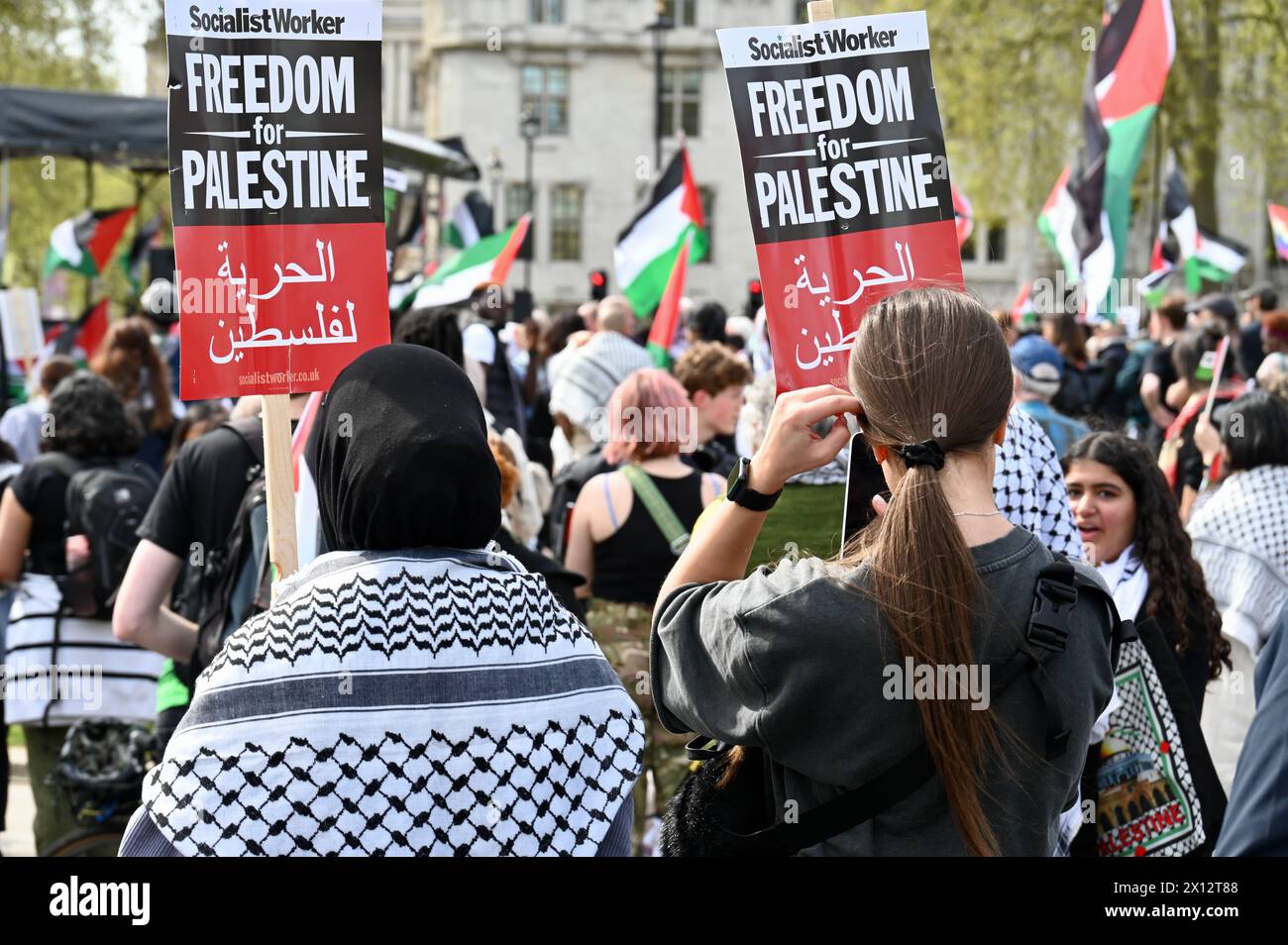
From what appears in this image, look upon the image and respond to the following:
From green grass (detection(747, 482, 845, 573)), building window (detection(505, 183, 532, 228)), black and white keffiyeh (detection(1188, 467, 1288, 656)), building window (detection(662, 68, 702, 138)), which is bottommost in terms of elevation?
black and white keffiyeh (detection(1188, 467, 1288, 656))

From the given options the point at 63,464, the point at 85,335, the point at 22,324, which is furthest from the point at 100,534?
the point at 85,335

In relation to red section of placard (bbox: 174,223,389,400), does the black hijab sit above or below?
below

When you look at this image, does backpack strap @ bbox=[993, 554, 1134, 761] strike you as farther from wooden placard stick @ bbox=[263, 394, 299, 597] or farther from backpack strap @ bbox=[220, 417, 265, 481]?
backpack strap @ bbox=[220, 417, 265, 481]

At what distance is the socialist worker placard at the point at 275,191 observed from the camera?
345 centimetres

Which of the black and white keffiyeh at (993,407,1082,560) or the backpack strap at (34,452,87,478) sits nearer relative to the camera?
the black and white keffiyeh at (993,407,1082,560)

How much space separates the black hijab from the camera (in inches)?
97.0

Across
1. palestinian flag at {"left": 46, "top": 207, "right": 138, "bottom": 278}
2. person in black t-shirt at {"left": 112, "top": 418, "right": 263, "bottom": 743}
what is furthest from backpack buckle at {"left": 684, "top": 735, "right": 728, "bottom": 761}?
palestinian flag at {"left": 46, "top": 207, "right": 138, "bottom": 278}

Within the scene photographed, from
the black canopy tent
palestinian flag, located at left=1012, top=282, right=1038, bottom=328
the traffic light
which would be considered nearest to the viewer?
the black canopy tent

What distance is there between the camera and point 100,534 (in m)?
5.34

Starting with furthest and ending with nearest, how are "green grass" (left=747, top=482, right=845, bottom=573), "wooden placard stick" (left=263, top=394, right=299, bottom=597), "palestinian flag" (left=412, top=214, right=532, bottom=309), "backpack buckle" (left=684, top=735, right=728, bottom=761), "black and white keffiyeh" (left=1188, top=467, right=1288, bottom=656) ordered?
"palestinian flag" (left=412, top=214, right=532, bottom=309)
"black and white keffiyeh" (left=1188, top=467, right=1288, bottom=656)
"green grass" (left=747, top=482, right=845, bottom=573)
"wooden placard stick" (left=263, top=394, right=299, bottom=597)
"backpack buckle" (left=684, top=735, right=728, bottom=761)

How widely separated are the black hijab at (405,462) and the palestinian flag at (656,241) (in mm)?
7782

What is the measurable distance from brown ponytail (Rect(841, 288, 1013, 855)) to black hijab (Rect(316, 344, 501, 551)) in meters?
0.60
